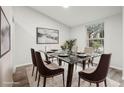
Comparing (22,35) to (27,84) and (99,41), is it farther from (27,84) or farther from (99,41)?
(99,41)

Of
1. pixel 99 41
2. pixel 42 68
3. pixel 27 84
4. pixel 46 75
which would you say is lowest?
pixel 27 84

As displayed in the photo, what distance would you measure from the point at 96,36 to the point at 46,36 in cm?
223

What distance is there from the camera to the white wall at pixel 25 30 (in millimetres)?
4148

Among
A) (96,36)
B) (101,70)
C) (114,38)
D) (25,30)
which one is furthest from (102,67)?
(25,30)

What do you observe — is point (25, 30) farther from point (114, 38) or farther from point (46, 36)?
point (114, 38)

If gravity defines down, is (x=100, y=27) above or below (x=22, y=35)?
above

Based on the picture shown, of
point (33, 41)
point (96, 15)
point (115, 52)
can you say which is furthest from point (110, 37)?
point (33, 41)

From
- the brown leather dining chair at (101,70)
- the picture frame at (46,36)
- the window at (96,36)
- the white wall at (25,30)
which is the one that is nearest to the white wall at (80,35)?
the window at (96,36)

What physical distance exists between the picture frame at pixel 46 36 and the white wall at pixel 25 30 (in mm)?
154

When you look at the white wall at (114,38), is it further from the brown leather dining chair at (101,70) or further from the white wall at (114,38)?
the brown leather dining chair at (101,70)

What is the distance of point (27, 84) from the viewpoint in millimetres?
2453

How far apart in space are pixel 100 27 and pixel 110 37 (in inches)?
29.1

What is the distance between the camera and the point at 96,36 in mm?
4566

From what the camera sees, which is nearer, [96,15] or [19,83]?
[19,83]
